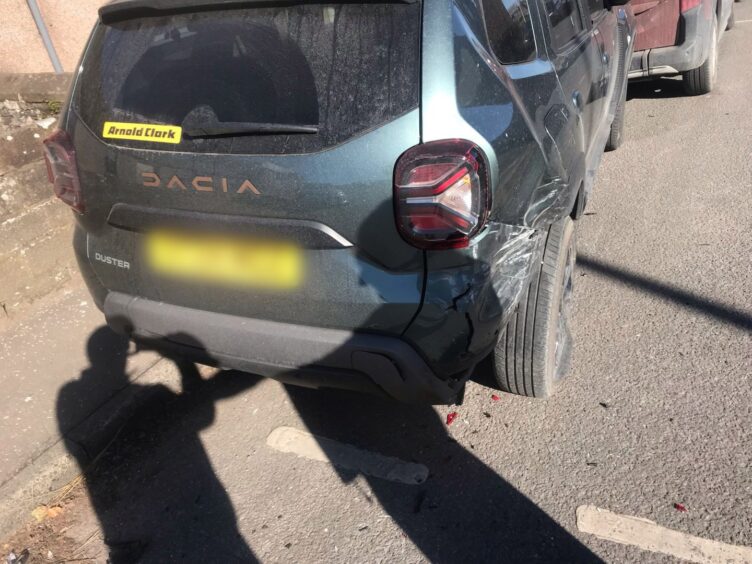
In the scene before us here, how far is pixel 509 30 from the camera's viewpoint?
242 cm

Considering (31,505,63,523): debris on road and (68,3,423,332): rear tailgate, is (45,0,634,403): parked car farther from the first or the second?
(31,505,63,523): debris on road

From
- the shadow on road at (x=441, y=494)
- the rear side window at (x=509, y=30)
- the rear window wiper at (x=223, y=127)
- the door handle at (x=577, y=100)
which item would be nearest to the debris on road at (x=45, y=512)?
the shadow on road at (x=441, y=494)

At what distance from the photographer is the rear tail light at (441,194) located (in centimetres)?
194

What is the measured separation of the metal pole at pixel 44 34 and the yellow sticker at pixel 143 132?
4671 mm

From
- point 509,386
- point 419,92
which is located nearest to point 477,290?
point 419,92

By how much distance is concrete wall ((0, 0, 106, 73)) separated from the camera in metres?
6.03

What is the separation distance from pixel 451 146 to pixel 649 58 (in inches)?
197

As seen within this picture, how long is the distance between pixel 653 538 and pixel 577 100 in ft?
6.01

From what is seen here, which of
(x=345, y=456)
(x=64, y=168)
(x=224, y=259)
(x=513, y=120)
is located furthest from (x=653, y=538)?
(x=64, y=168)

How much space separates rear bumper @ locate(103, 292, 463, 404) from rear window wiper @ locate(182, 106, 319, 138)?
65 centimetres

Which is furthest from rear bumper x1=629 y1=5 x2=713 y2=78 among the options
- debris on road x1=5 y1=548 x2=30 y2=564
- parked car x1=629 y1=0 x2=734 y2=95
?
debris on road x1=5 y1=548 x2=30 y2=564

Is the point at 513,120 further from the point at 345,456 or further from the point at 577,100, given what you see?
the point at 345,456

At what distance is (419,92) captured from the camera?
1950 mm

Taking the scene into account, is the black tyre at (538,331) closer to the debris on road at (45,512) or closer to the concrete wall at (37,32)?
the debris on road at (45,512)
